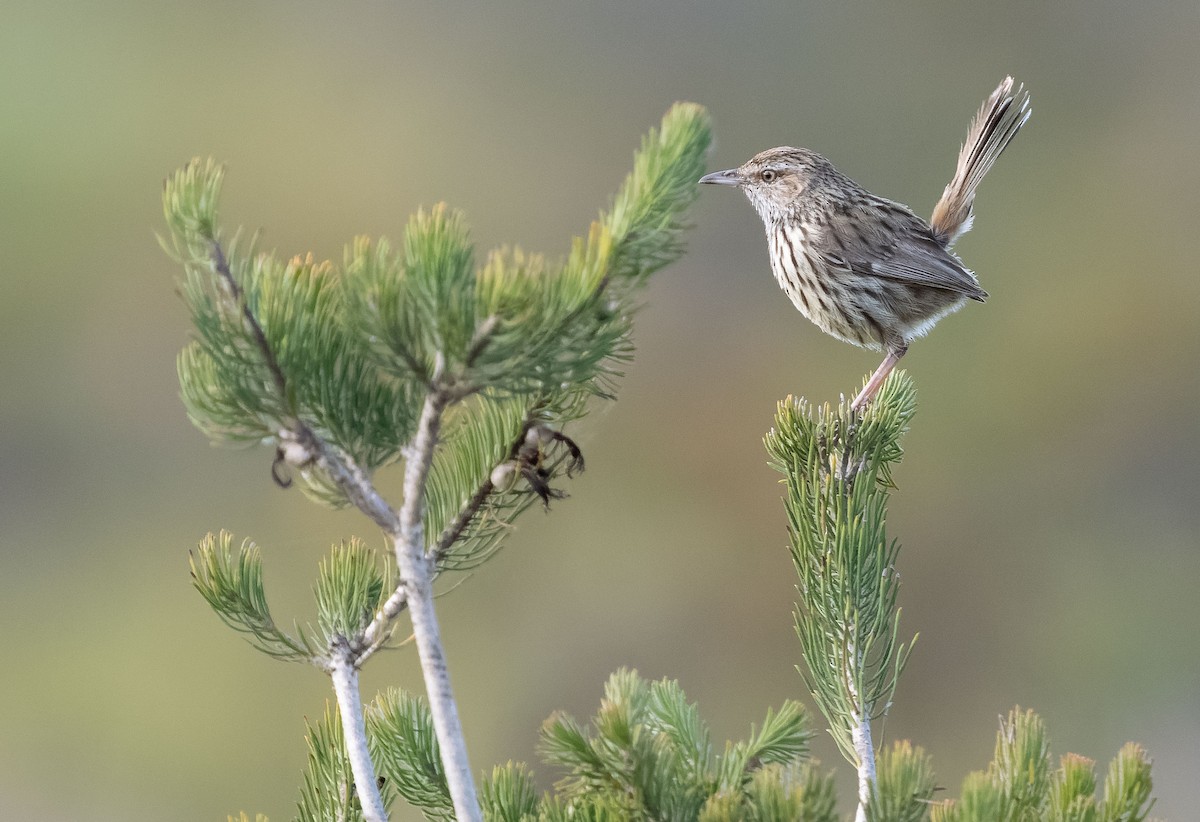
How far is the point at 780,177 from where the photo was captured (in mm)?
4355

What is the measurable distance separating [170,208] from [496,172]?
9084 millimetres

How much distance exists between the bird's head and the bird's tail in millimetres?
500

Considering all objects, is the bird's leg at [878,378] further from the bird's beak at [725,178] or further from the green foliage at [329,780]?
the green foliage at [329,780]

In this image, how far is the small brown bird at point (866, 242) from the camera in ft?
13.1

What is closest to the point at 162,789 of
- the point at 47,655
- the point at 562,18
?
the point at 47,655

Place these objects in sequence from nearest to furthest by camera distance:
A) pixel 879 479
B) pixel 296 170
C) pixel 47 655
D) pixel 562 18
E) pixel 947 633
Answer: pixel 879 479
pixel 947 633
pixel 47 655
pixel 296 170
pixel 562 18

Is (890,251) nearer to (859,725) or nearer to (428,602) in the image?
(859,725)

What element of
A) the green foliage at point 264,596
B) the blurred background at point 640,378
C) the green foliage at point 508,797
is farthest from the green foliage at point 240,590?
the blurred background at point 640,378

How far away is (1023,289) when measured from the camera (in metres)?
10.0

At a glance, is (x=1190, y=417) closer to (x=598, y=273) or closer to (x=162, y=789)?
(x=162, y=789)

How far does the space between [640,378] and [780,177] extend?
15.8 feet

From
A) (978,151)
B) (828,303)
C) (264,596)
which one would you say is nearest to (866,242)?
(828,303)

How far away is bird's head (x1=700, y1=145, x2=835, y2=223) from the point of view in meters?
4.30

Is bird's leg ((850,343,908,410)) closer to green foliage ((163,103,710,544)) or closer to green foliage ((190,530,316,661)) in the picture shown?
green foliage ((163,103,710,544))
